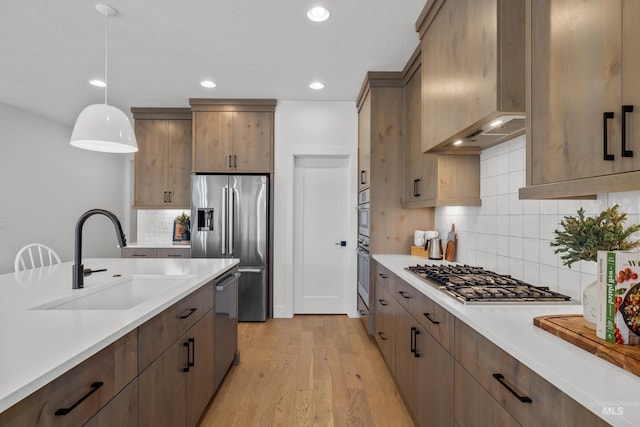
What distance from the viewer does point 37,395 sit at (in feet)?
2.42

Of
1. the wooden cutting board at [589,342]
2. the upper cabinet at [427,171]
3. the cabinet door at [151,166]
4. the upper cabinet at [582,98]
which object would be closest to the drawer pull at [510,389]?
the wooden cutting board at [589,342]

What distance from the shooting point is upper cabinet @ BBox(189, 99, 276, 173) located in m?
4.07

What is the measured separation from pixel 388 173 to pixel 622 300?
2495 mm

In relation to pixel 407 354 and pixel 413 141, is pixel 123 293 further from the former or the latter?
pixel 413 141

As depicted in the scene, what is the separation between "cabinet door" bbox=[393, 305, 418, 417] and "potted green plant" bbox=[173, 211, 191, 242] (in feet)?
10.8

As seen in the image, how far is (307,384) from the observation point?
2.48 m

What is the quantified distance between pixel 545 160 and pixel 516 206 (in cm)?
84

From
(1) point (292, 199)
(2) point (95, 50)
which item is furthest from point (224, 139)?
(2) point (95, 50)

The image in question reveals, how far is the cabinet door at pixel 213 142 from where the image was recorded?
13.4 feet

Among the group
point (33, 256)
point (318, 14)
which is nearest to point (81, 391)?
point (318, 14)

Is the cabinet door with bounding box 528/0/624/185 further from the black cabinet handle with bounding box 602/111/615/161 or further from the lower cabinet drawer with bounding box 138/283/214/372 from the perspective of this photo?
the lower cabinet drawer with bounding box 138/283/214/372

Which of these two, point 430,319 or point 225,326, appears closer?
point 430,319

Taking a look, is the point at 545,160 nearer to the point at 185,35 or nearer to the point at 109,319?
the point at 109,319

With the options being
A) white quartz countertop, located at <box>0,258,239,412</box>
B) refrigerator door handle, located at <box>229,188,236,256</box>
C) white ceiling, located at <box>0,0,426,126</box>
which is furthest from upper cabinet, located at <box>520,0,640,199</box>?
refrigerator door handle, located at <box>229,188,236,256</box>
